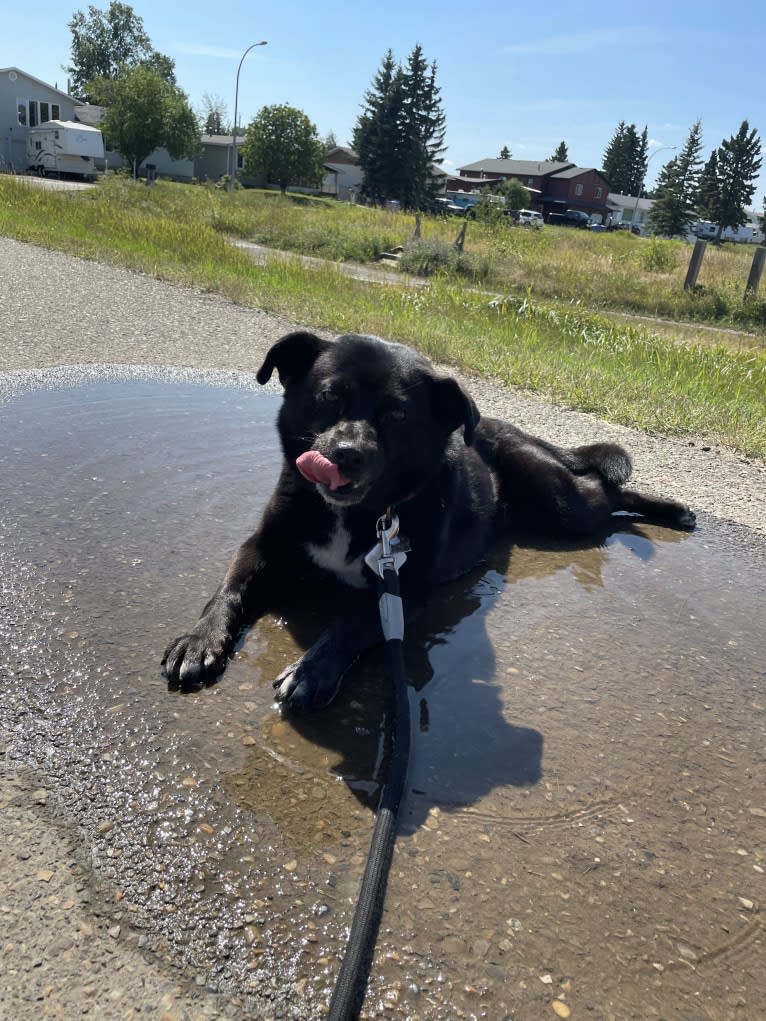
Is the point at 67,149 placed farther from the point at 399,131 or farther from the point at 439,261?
the point at 439,261

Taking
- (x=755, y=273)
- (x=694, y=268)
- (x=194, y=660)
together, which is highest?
(x=755, y=273)

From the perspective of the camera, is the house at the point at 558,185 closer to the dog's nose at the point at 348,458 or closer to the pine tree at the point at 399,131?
the pine tree at the point at 399,131

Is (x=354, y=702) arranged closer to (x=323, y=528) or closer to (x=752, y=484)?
(x=323, y=528)

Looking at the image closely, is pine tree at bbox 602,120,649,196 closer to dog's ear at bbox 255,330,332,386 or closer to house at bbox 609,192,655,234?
house at bbox 609,192,655,234

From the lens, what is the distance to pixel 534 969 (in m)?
1.61

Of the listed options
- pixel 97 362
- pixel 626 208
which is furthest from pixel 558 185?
pixel 97 362

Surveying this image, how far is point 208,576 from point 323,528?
54 cm

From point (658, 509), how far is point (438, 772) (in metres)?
2.86

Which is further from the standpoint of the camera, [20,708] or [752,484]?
[752,484]

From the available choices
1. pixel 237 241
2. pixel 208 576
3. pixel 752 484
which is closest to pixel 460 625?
pixel 208 576

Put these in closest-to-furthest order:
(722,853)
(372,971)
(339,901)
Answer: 1. (372,971)
2. (339,901)
3. (722,853)

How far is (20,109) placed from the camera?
5556 centimetres

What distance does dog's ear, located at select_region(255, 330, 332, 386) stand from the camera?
305 cm

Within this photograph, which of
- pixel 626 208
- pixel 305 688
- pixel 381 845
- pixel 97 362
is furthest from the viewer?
pixel 626 208
